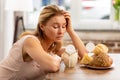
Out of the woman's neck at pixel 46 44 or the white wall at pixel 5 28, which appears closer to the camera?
the woman's neck at pixel 46 44

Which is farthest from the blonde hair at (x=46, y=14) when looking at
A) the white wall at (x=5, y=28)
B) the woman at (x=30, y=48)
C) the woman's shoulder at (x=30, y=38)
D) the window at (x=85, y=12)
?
the window at (x=85, y=12)

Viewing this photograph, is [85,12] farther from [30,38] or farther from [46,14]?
[30,38]

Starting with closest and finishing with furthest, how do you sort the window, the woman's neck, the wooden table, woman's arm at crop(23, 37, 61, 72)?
the wooden table
woman's arm at crop(23, 37, 61, 72)
the woman's neck
the window

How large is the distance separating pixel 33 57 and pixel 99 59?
42 centimetres

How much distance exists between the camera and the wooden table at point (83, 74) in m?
1.72

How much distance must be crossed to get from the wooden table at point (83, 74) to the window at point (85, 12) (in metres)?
2.00

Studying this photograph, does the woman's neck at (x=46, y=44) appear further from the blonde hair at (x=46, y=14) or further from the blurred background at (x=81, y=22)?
the blurred background at (x=81, y=22)

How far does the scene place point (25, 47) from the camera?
1944mm

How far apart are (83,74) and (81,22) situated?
2232 millimetres

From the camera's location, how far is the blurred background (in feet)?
11.4

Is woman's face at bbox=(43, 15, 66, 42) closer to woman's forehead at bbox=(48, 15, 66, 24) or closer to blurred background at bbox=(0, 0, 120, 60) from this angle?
woman's forehead at bbox=(48, 15, 66, 24)

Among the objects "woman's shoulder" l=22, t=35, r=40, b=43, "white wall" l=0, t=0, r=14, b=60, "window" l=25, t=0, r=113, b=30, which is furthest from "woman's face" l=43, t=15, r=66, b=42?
"window" l=25, t=0, r=113, b=30

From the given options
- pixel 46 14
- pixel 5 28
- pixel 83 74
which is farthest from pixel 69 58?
pixel 5 28

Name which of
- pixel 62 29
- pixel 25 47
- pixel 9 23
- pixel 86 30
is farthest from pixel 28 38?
pixel 86 30
